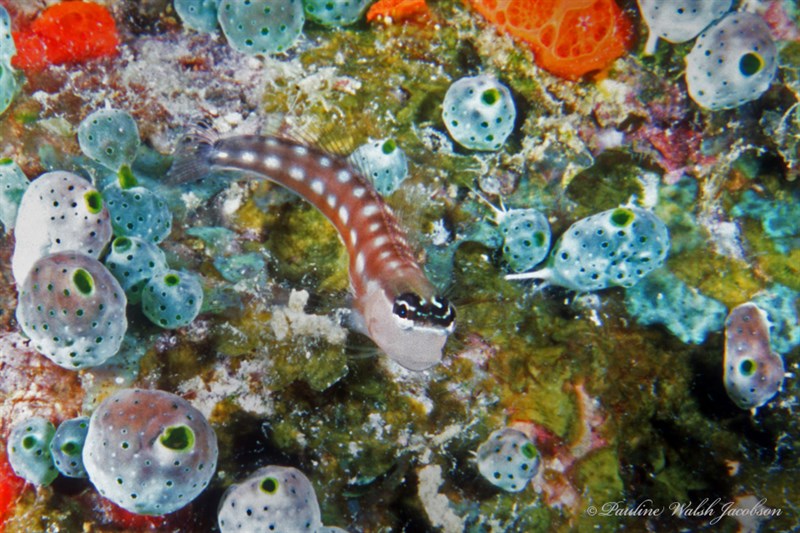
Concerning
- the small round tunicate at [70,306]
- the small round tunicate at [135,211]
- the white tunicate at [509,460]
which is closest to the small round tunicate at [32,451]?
the small round tunicate at [70,306]

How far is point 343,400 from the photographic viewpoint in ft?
12.3

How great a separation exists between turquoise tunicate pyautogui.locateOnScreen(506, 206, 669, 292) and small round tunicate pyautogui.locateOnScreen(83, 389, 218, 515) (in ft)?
9.14

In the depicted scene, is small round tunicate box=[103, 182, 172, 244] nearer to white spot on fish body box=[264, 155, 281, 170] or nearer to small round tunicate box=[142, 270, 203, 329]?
small round tunicate box=[142, 270, 203, 329]

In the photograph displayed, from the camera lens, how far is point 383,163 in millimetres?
3672

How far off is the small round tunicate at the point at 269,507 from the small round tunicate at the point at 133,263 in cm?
155

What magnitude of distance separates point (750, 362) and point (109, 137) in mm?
5094

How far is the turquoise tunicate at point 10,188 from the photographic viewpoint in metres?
3.31

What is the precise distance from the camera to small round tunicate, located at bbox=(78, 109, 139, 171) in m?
3.54

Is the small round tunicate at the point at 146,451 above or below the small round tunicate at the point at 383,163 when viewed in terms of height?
below

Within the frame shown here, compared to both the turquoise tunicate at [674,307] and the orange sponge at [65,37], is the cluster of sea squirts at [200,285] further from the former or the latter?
the orange sponge at [65,37]

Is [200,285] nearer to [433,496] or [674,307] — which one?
[433,496]

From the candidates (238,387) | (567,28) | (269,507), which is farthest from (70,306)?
Result: (567,28)

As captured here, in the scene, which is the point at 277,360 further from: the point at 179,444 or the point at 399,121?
the point at 399,121

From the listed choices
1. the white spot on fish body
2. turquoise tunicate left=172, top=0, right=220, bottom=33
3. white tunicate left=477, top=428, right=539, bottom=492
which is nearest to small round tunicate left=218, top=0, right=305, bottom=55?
turquoise tunicate left=172, top=0, right=220, bottom=33
